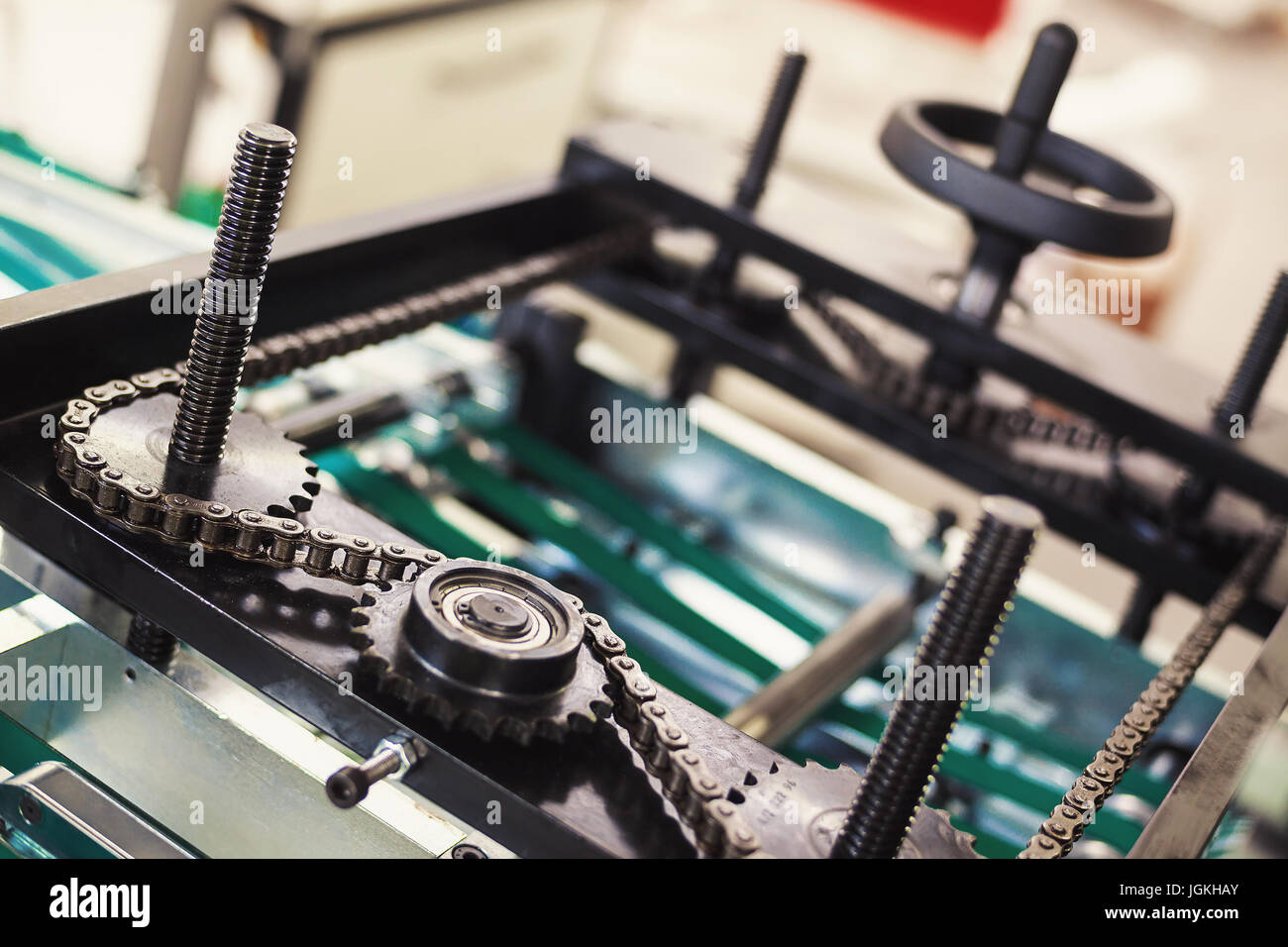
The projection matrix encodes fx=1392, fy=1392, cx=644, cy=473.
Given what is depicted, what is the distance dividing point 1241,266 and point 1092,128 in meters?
0.87

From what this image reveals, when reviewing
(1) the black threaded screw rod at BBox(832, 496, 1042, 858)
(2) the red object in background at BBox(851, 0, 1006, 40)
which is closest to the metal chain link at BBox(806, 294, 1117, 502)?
(1) the black threaded screw rod at BBox(832, 496, 1042, 858)

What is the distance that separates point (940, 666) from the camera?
1.00 metres

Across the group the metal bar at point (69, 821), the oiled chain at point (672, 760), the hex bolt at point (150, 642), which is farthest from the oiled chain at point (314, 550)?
the metal bar at point (69, 821)

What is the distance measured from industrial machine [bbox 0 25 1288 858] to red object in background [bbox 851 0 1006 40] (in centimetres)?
309

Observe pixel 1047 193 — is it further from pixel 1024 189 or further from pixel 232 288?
pixel 232 288

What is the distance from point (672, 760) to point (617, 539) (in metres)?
1.03

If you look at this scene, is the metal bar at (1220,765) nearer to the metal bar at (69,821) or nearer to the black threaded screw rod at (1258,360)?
the black threaded screw rod at (1258,360)

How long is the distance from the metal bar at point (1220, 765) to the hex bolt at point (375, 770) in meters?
0.59

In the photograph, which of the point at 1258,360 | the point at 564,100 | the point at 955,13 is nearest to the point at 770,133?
the point at 1258,360

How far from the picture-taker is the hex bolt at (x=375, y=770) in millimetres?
1048

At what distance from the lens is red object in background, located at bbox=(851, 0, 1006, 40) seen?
5.00 m

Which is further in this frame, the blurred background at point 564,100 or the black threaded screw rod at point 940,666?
the blurred background at point 564,100

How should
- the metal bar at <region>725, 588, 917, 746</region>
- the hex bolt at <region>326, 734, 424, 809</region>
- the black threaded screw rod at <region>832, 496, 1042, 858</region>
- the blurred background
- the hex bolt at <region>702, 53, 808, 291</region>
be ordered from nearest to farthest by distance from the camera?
the black threaded screw rod at <region>832, 496, 1042, 858</region> < the hex bolt at <region>326, 734, 424, 809</region> < the metal bar at <region>725, 588, 917, 746</region> < the hex bolt at <region>702, 53, 808, 291</region> < the blurred background

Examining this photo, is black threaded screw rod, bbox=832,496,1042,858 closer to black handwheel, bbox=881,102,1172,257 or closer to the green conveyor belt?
the green conveyor belt
